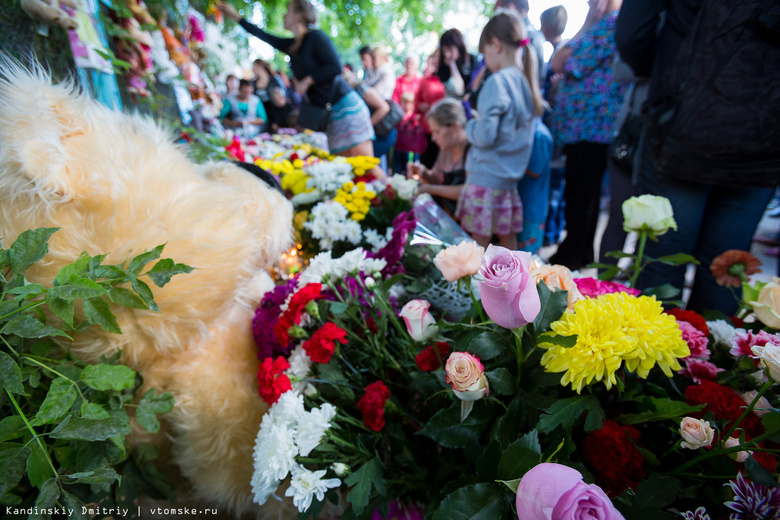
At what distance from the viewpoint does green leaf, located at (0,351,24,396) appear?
41 centimetres

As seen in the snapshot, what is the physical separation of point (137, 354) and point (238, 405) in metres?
0.20

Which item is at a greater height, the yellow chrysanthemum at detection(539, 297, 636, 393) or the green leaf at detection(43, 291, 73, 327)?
the green leaf at detection(43, 291, 73, 327)

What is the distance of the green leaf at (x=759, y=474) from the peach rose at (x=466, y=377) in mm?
251

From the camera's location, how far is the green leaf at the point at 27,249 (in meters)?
0.46

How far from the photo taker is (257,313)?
79 centimetres

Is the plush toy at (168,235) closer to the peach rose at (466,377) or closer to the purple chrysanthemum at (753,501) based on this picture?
the peach rose at (466,377)

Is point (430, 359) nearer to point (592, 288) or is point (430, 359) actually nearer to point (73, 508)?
point (592, 288)

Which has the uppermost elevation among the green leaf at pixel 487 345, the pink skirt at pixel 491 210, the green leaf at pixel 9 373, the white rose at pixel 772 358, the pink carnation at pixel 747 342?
the green leaf at pixel 9 373

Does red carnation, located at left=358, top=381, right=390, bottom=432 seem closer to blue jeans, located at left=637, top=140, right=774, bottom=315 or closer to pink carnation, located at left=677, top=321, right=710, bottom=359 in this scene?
pink carnation, located at left=677, top=321, right=710, bottom=359

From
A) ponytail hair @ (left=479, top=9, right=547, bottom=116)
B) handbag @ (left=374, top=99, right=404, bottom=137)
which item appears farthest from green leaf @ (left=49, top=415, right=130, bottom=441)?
handbag @ (left=374, top=99, right=404, bottom=137)

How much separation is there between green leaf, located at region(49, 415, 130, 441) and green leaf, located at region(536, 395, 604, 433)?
458mm

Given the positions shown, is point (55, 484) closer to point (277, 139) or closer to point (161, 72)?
point (161, 72)

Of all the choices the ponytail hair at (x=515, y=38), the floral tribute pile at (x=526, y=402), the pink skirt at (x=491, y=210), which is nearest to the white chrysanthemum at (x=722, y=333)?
the floral tribute pile at (x=526, y=402)

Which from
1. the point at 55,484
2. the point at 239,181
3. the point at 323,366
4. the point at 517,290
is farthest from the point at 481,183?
the point at 55,484
